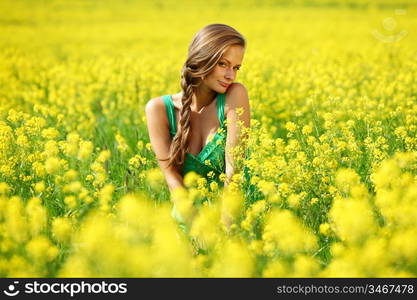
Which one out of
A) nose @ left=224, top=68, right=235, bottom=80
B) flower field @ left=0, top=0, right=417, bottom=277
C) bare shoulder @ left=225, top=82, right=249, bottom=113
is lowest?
flower field @ left=0, top=0, right=417, bottom=277

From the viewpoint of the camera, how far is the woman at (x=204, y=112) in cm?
321

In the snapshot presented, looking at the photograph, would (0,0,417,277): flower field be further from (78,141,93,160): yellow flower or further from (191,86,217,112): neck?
(191,86,217,112): neck

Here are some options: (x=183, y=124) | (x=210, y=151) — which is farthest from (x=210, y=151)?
(x=183, y=124)

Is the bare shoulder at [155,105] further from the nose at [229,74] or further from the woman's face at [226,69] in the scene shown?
the nose at [229,74]

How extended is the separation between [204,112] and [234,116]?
0.81 ft

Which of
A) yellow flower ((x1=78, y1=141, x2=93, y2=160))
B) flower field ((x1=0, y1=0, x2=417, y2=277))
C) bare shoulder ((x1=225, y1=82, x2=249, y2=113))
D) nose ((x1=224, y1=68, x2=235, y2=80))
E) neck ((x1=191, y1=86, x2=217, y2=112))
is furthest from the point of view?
neck ((x1=191, y1=86, x2=217, y2=112))

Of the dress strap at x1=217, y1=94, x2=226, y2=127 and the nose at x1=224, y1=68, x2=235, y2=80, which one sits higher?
the nose at x1=224, y1=68, x2=235, y2=80

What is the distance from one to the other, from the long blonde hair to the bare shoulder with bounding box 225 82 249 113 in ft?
0.61

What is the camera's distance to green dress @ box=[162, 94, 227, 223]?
3318mm

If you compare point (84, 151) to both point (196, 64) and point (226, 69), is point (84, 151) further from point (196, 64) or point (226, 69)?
point (226, 69)

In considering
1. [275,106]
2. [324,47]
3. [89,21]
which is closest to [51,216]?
[275,106]

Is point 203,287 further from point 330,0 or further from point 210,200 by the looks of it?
point 330,0

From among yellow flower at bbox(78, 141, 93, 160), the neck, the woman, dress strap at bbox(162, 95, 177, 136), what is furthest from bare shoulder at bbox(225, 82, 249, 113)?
yellow flower at bbox(78, 141, 93, 160)

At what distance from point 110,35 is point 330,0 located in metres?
12.0
